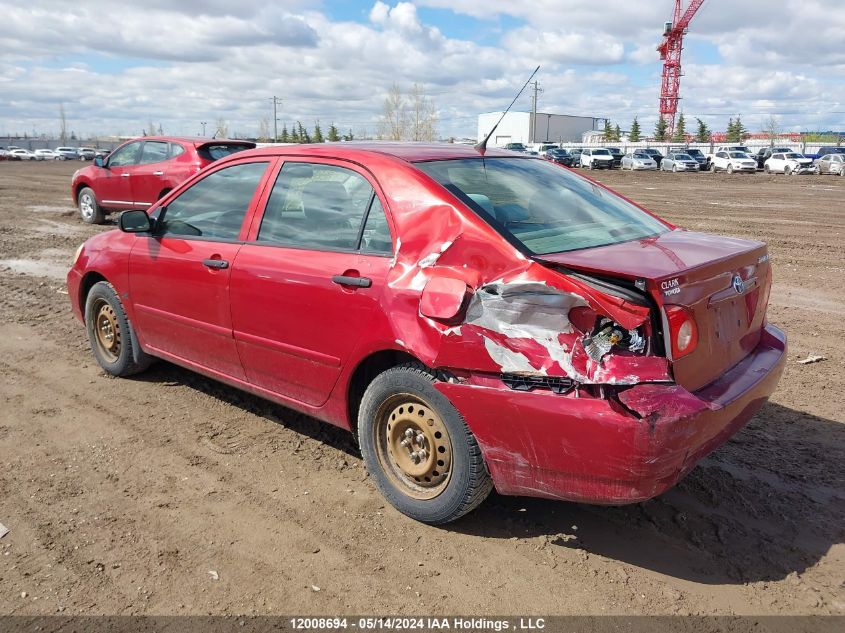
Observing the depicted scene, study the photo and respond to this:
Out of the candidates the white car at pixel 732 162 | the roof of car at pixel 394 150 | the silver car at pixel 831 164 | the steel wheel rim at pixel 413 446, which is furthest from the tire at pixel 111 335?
the white car at pixel 732 162

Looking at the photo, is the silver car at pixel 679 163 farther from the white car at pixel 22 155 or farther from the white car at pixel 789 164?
the white car at pixel 22 155

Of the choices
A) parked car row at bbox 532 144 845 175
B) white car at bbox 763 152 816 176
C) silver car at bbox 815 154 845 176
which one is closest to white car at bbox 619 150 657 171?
parked car row at bbox 532 144 845 175

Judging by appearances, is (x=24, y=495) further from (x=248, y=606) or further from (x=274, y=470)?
(x=248, y=606)

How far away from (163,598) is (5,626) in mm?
553

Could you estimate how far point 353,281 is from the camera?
3344mm

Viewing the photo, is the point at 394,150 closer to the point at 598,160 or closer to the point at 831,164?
the point at 831,164

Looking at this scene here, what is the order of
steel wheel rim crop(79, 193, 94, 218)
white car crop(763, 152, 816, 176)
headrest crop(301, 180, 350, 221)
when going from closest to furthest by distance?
headrest crop(301, 180, 350, 221) → steel wheel rim crop(79, 193, 94, 218) → white car crop(763, 152, 816, 176)

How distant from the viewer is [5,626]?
265cm

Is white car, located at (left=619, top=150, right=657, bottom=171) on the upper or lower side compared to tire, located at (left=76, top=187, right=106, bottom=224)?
upper

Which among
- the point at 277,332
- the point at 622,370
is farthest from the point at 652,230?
the point at 277,332

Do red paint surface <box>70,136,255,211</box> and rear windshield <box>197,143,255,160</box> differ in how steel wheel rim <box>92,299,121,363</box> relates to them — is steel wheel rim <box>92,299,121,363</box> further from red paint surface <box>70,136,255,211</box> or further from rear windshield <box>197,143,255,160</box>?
rear windshield <box>197,143,255,160</box>

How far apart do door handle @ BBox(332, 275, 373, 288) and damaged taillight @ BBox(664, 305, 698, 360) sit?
131 cm

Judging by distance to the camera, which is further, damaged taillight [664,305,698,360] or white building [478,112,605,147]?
white building [478,112,605,147]

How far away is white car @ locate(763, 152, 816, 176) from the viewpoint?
3956cm
